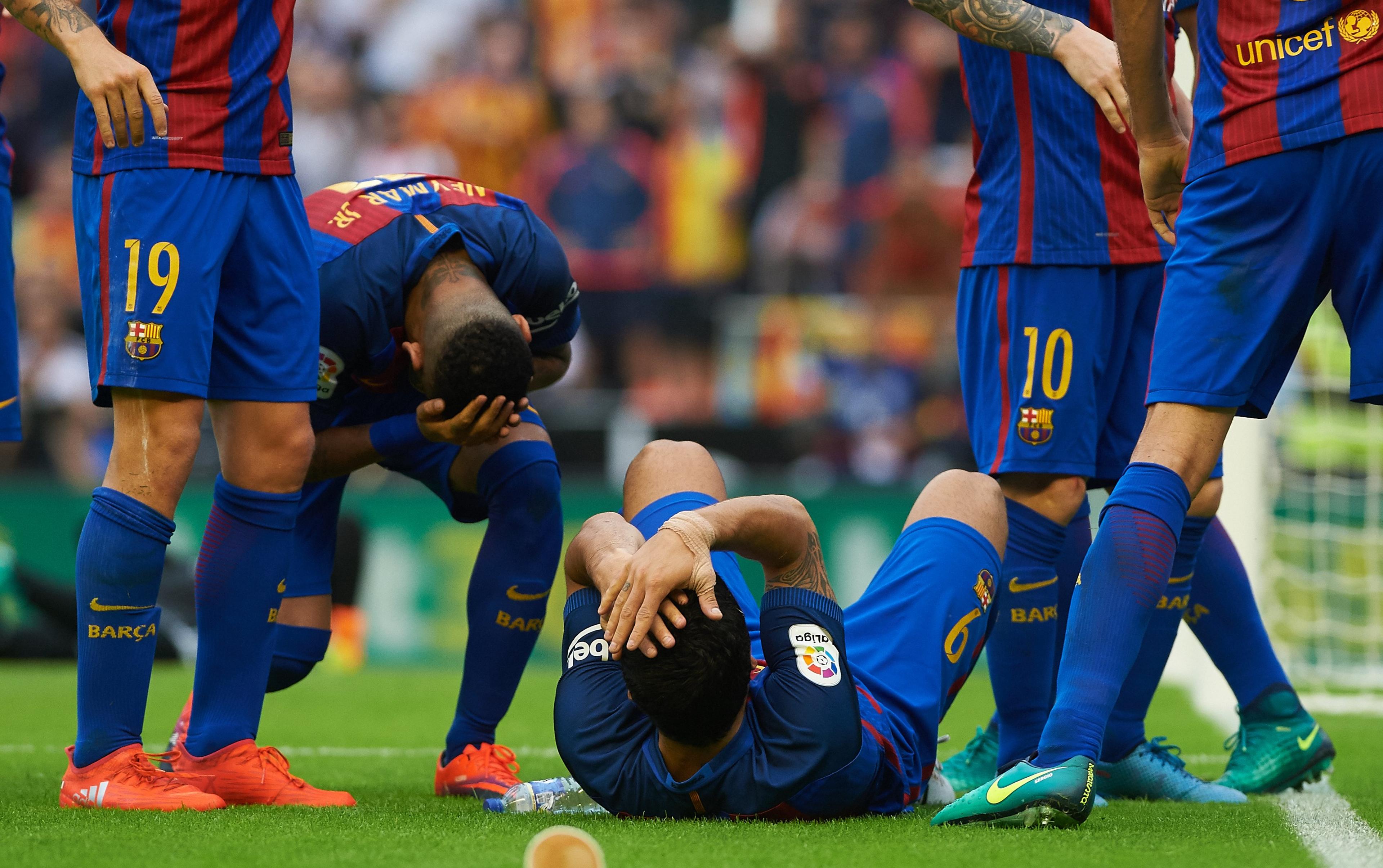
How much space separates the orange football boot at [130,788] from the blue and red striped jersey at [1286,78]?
2284 mm

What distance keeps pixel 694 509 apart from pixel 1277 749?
179cm

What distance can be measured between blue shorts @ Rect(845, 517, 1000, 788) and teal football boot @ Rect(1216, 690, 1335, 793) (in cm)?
103

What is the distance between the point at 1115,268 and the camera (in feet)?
11.7

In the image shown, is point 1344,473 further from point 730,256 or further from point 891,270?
point 730,256

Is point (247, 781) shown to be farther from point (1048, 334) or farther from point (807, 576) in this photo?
point (1048, 334)

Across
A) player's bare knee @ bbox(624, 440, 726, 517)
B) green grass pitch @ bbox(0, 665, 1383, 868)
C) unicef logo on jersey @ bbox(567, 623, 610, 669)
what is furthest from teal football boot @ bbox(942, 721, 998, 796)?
unicef logo on jersey @ bbox(567, 623, 610, 669)

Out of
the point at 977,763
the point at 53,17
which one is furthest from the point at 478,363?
the point at 977,763

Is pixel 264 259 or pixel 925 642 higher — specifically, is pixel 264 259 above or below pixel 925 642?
above

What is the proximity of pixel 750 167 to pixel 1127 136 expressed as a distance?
27.2ft

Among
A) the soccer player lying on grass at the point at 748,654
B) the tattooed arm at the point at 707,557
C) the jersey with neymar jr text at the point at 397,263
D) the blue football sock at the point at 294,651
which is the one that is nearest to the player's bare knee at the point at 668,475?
the soccer player lying on grass at the point at 748,654

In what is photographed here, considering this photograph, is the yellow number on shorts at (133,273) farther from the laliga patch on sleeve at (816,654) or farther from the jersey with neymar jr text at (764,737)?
the laliga patch on sleeve at (816,654)

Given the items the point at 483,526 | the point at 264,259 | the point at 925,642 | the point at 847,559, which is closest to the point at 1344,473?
the point at 847,559

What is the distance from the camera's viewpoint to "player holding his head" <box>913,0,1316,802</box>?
11.3 ft

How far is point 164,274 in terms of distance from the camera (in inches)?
117
